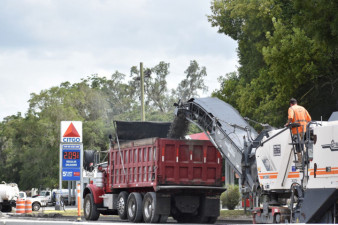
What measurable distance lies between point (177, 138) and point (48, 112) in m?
53.5

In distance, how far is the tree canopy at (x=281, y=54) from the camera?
829 inches

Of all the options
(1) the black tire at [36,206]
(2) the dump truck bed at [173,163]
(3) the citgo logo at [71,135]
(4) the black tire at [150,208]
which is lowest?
(1) the black tire at [36,206]

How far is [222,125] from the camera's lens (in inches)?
840

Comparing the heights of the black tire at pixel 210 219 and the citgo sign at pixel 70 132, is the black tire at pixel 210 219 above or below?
below

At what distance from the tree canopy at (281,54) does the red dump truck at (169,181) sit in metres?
4.90

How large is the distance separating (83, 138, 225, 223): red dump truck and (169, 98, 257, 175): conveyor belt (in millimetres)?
1016

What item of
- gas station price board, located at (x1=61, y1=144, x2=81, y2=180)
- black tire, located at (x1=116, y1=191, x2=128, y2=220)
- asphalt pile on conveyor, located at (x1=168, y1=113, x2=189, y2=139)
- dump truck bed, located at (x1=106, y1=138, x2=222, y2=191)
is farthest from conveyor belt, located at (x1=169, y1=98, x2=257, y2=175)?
gas station price board, located at (x1=61, y1=144, x2=81, y2=180)

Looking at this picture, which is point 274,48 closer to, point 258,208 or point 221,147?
point 221,147

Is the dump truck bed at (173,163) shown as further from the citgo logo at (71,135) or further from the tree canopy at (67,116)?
the tree canopy at (67,116)

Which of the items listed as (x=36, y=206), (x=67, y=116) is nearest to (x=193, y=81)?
(x=67, y=116)

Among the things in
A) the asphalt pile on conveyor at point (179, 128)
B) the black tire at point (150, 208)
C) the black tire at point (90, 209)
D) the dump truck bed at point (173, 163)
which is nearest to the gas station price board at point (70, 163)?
the black tire at point (90, 209)

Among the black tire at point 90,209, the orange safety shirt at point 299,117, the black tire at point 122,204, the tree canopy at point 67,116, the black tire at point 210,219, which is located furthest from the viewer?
the tree canopy at point 67,116

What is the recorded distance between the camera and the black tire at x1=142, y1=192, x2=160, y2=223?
2230 cm

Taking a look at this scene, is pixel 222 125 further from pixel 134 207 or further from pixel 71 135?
pixel 71 135
